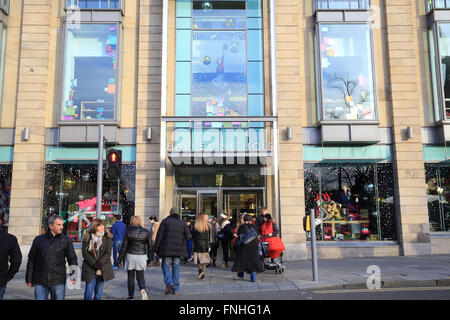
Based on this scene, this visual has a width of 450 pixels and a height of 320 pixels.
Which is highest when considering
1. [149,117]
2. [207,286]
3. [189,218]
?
[149,117]

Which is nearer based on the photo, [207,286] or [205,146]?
[207,286]

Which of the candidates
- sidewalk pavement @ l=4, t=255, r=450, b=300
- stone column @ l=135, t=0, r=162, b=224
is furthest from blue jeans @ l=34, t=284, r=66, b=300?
stone column @ l=135, t=0, r=162, b=224

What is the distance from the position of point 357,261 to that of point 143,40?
11214mm

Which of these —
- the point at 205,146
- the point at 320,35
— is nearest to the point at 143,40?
the point at 205,146

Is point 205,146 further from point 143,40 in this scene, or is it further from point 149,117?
point 143,40

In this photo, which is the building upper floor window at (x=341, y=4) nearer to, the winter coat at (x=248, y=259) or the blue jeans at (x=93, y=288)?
the winter coat at (x=248, y=259)

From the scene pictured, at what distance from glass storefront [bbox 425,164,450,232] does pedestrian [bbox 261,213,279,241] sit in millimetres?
7309

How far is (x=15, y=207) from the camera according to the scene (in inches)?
541

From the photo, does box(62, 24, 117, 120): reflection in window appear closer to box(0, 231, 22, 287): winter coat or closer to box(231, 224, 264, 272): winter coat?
box(231, 224, 264, 272): winter coat

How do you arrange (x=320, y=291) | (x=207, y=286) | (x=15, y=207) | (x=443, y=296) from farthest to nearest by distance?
(x=15, y=207) < (x=207, y=286) < (x=320, y=291) < (x=443, y=296)

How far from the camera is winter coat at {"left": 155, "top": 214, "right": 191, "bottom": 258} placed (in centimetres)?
789

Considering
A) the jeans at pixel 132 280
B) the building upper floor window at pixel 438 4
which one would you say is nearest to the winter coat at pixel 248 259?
the jeans at pixel 132 280
